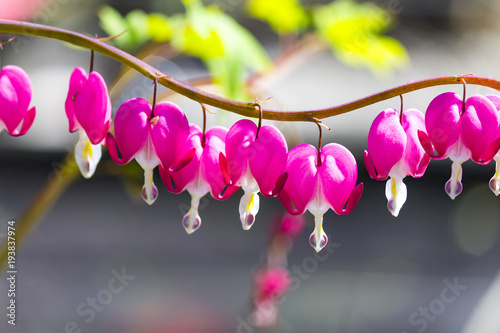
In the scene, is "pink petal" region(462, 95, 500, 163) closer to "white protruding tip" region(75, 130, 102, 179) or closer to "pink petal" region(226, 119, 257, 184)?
"pink petal" region(226, 119, 257, 184)

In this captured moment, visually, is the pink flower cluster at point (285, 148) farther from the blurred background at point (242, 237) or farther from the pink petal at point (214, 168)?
the blurred background at point (242, 237)

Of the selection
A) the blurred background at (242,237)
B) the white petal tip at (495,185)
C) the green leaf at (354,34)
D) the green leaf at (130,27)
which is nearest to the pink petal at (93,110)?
the white petal tip at (495,185)

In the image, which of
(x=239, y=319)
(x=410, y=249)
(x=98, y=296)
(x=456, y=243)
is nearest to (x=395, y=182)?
(x=239, y=319)

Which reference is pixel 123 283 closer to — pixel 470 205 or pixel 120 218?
pixel 120 218

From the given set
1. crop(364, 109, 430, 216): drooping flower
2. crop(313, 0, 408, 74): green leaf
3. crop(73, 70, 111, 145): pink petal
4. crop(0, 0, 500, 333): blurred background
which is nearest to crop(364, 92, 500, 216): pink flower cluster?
crop(364, 109, 430, 216): drooping flower

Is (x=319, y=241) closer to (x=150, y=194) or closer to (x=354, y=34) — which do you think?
(x=150, y=194)

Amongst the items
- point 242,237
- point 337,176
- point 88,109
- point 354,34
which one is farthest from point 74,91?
point 242,237
